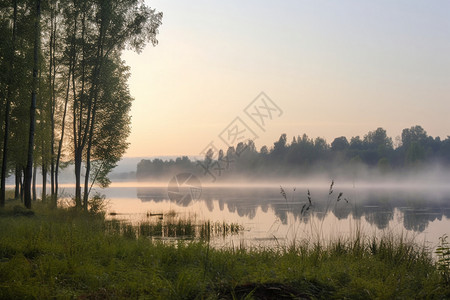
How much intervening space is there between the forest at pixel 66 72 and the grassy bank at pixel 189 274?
48.0 ft

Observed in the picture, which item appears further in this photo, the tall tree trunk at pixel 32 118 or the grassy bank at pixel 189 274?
the tall tree trunk at pixel 32 118

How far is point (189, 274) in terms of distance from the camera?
7.64 meters

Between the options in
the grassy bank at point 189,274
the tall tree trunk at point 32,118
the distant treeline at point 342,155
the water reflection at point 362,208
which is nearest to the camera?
the grassy bank at point 189,274

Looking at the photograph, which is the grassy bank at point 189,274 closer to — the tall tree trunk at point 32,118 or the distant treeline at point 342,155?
the tall tree trunk at point 32,118

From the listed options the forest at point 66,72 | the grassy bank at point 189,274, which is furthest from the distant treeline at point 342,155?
the grassy bank at point 189,274

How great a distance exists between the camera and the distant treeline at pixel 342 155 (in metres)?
139

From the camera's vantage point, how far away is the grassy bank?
708 cm

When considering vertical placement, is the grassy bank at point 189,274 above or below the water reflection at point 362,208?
above

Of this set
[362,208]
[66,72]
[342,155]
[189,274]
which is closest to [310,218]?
[189,274]

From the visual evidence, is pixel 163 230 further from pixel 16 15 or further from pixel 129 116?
pixel 129 116

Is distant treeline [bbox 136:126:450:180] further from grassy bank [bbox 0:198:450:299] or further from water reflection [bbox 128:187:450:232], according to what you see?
grassy bank [bbox 0:198:450:299]

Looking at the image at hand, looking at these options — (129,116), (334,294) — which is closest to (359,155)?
(129,116)

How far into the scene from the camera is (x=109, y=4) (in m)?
28.3

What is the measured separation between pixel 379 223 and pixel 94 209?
1995 cm
